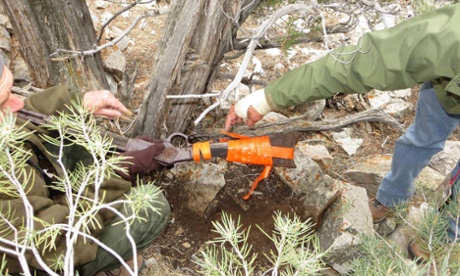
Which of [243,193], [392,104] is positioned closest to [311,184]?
[243,193]

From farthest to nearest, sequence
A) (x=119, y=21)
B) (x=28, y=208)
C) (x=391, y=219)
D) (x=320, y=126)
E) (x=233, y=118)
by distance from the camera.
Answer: (x=119, y=21)
(x=320, y=126)
(x=391, y=219)
(x=233, y=118)
(x=28, y=208)

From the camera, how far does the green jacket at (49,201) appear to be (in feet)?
4.77

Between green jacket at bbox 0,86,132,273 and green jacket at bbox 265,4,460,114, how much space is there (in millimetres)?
1015

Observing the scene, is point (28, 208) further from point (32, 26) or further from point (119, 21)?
point (119, 21)

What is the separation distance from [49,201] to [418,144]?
6.44 ft

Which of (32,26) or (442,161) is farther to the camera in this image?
(442,161)

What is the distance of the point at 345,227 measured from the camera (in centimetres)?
Answer: 253

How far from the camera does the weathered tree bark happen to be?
8.24ft

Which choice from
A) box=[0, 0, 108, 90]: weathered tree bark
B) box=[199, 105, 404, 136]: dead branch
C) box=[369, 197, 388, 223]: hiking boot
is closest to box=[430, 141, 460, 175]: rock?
box=[199, 105, 404, 136]: dead branch

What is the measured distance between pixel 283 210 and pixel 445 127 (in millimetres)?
1166

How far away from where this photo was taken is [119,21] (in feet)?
14.4

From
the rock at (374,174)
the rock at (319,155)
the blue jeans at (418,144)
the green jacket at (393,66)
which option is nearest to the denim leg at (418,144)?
the blue jeans at (418,144)

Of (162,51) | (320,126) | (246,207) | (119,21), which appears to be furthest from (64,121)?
(119,21)

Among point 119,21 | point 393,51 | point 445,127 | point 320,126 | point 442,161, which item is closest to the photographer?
point 393,51
